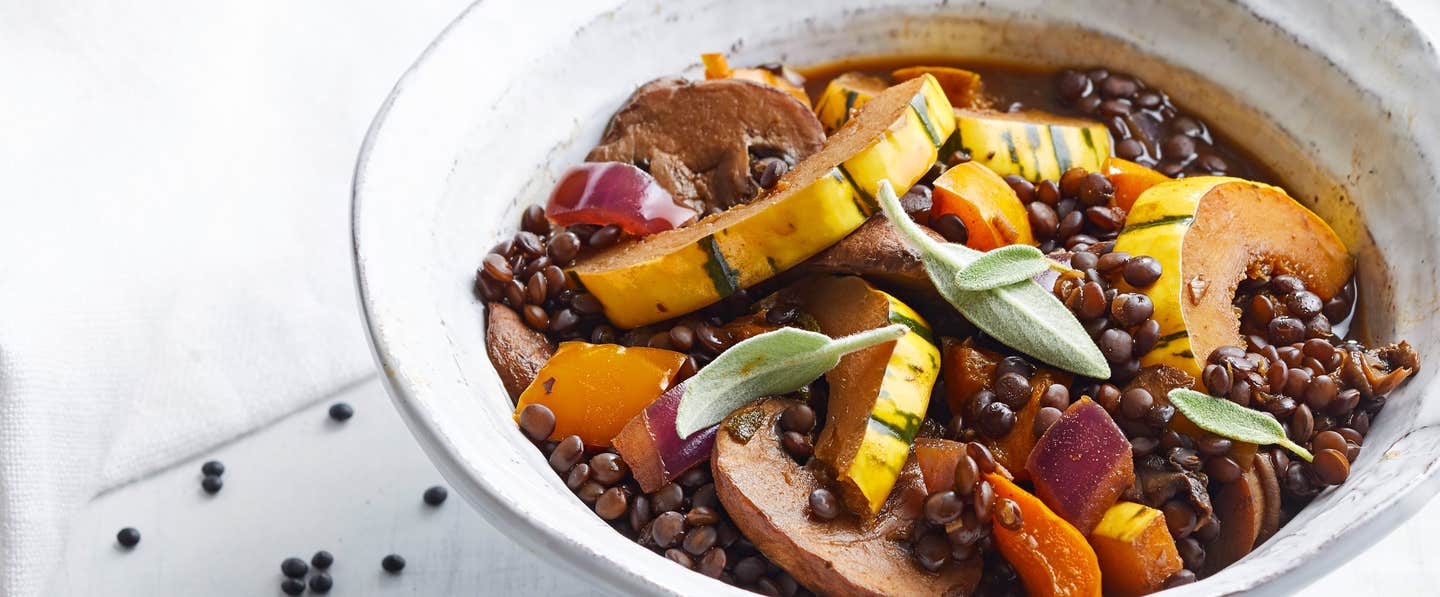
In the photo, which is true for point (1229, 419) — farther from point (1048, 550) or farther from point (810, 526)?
point (810, 526)

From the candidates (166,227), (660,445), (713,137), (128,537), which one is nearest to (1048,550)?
(660,445)

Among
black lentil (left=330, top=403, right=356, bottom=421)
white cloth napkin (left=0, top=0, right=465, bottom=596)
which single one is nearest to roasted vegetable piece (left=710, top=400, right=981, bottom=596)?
black lentil (left=330, top=403, right=356, bottom=421)

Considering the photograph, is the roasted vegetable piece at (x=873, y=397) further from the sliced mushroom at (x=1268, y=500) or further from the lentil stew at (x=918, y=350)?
the sliced mushroom at (x=1268, y=500)

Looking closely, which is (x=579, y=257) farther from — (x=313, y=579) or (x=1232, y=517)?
(x=1232, y=517)

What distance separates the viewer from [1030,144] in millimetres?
3766

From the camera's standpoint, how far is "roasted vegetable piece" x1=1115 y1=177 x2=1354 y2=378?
10.5ft

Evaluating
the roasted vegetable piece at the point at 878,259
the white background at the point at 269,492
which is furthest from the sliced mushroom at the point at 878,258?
the white background at the point at 269,492

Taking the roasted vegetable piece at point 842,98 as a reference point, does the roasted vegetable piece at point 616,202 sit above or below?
below

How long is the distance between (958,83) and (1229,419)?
1.57 metres

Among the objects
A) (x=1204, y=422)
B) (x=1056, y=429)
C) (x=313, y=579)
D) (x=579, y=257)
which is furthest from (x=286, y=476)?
(x=1204, y=422)

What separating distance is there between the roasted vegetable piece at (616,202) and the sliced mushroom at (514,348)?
0.36 meters

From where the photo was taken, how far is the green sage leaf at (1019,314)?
3.05 metres

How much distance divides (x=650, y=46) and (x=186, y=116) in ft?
6.52

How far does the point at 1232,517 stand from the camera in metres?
3.04
